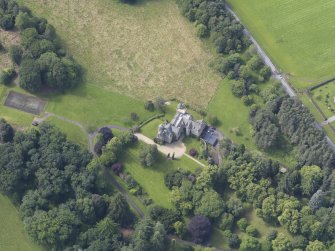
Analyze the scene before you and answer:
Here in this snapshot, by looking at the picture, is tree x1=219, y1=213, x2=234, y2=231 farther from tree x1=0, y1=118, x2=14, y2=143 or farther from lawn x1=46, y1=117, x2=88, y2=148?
tree x1=0, y1=118, x2=14, y2=143

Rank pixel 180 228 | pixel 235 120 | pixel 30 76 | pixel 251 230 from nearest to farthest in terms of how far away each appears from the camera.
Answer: pixel 180 228 → pixel 251 230 → pixel 30 76 → pixel 235 120

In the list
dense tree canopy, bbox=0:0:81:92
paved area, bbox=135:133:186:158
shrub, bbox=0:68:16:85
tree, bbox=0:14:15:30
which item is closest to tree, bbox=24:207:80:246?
paved area, bbox=135:133:186:158

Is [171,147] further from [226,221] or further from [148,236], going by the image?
[148,236]

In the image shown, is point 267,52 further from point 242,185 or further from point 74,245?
point 74,245

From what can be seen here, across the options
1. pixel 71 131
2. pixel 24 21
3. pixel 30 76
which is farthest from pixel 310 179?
pixel 24 21

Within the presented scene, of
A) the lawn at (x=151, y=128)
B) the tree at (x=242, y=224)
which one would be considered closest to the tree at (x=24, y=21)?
the lawn at (x=151, y=128)

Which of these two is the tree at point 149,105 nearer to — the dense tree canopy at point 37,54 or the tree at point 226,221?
the dense tree canopy at point 37,54

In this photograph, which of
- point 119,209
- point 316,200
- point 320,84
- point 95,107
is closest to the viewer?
point 119,209
